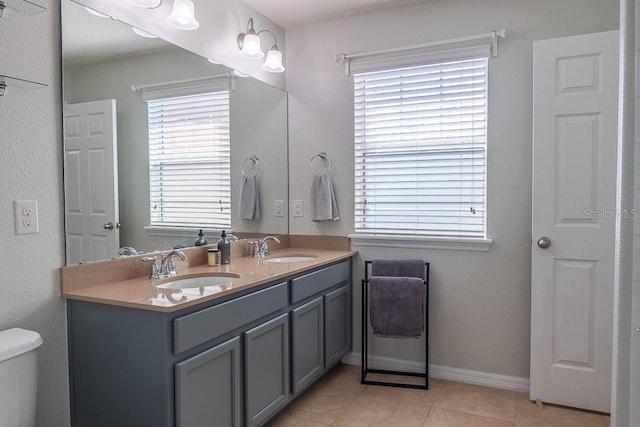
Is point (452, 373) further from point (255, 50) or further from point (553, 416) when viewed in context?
point (255, 50)

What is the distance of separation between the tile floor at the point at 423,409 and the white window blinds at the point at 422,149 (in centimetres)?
98

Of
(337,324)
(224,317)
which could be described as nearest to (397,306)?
(337,324)

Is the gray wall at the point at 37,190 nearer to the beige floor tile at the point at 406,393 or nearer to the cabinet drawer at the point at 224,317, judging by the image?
the cabinet drawer at the point at 224,317

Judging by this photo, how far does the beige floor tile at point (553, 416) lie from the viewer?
2287mm

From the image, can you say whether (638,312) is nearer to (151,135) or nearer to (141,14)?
(151,135)

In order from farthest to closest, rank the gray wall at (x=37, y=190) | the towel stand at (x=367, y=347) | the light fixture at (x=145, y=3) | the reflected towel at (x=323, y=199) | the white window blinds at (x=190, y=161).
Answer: the reflected towel at (x=323, y=199) < the towel stand at (x=367, y=347) < the white window blinds at (x=190, y=161) < the light fixture at (x=145, y=3) < the gray wall at (x=37, y=190)

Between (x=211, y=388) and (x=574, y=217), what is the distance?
6.77 feet

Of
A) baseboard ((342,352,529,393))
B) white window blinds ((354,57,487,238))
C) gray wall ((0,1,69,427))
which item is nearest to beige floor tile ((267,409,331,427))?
baseboard ((342,352,529,393))

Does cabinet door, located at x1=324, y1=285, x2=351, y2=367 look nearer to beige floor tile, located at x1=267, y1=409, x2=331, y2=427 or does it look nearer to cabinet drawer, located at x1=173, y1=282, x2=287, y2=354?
beige floor tile, located at x1=267, y1=409, x2=331, y2=427

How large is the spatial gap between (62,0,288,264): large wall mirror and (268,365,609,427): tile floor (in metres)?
1.15

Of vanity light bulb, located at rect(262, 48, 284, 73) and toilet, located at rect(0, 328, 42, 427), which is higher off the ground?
vanity light bulb, located at rect(262, 48, 284, 73)

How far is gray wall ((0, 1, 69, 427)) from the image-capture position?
1.57 m

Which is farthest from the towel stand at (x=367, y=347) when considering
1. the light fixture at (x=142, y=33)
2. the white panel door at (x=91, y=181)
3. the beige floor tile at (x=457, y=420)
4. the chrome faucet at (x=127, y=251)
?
the light fixture at (x=142, y=33)

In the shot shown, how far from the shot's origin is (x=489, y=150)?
267 centimetres
